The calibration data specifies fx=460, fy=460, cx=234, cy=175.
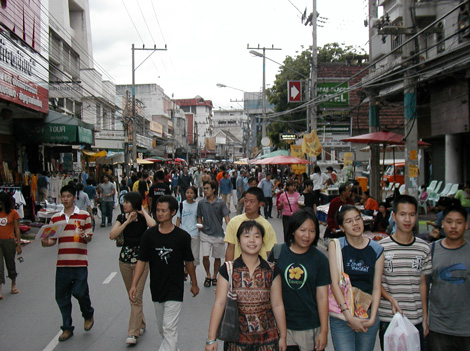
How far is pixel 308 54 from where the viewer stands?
36.1 metres

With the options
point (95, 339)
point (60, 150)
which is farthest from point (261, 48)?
point (95, 339)

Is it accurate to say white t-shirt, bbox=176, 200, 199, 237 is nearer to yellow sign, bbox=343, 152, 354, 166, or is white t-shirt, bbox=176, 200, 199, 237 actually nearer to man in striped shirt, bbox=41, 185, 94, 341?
man in striped shirt, bbox=41, 185, 94, 341

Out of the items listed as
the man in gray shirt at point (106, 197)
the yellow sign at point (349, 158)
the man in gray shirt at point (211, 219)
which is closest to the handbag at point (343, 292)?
the man in gray shirt at point (211, 219)

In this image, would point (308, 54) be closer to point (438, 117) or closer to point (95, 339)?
point (438, 117)

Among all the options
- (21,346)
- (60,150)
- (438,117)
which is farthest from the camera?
(60,150)

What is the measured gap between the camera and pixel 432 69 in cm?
1284

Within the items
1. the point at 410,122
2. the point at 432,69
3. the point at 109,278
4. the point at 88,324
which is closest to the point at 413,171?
the point at 410,122

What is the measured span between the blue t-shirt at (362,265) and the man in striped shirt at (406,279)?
0.16 meters

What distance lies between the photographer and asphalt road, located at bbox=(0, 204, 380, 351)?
5.43 meters

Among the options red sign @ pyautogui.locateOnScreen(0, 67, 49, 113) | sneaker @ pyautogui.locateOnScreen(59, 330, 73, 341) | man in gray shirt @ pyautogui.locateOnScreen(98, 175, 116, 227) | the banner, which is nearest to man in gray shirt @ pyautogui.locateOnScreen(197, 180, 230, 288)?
sneaker @ pyautogui.locateOnScreen(59, 330, 73, 341)

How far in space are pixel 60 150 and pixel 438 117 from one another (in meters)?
16.4

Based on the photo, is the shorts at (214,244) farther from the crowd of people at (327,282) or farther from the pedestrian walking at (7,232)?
the crowd of people at (327,282)

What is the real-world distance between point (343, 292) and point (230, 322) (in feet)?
3.16

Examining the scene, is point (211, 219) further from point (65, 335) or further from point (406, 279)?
point (406, 279)
